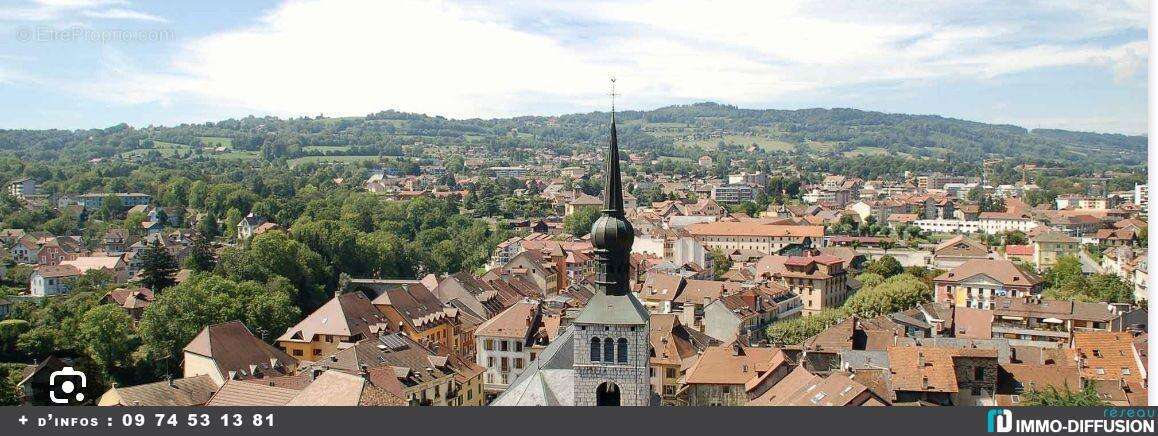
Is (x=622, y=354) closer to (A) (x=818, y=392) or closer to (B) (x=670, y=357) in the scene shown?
(A) (x=818, y=392)

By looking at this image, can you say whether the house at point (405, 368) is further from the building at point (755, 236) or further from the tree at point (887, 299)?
the building at point (755, 236)

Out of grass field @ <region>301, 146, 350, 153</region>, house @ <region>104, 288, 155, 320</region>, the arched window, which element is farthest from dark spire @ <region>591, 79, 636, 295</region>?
grass field @ <region>301, 146, 350, 153</region>

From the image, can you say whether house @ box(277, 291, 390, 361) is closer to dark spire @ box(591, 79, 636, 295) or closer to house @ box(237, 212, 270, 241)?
dark spire @ box(591, 79, 636, 295)

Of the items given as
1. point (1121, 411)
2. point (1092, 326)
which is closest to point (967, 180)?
point (1092, 326)

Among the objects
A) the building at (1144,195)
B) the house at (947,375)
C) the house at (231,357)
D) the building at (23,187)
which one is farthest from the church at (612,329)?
the building at (23,187)

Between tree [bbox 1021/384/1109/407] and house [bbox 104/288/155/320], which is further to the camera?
house [bbox 104/288/155/320]

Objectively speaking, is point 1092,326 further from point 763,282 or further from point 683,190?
point 683,190
